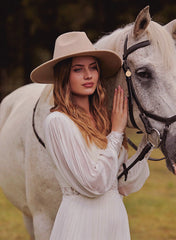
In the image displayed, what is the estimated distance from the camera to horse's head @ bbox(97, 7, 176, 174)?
2.43m

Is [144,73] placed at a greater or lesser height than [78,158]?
greater

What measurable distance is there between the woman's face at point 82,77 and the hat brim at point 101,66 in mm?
47

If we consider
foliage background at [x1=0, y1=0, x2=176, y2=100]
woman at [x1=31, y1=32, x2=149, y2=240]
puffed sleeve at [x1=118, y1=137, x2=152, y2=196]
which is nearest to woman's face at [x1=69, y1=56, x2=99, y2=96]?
woman at [x1=31, y1=32, x2=149, y2=240]

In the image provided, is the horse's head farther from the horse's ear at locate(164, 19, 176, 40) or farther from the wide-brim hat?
the wide-brim hat

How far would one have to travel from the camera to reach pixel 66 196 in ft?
8.14

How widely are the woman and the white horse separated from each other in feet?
0.52

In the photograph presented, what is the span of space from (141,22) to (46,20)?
16.0 metres

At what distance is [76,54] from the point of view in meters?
2.47

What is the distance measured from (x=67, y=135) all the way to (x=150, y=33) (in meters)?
0.80

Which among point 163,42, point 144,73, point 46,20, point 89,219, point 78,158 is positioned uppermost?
point 163,42

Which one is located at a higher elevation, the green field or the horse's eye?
the horse's eye

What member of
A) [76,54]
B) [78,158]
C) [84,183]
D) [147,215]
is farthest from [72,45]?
[147,215]

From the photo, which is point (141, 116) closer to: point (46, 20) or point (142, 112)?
point (142, 112)

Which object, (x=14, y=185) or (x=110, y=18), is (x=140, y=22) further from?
(x=110, y=18)
